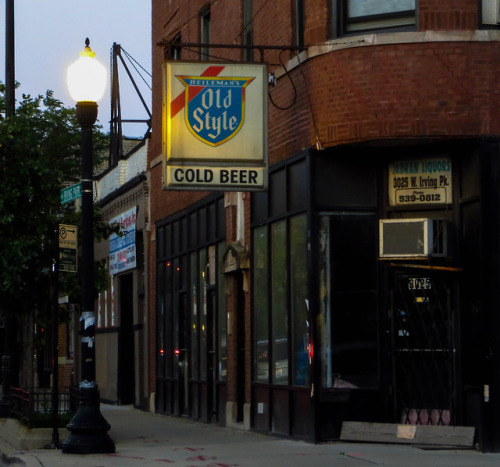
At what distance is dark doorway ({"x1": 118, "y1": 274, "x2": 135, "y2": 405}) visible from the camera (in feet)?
93.5

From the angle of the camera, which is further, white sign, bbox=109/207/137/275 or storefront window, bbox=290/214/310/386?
white sign, bbox=109/207/137/275

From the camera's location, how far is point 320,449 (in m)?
14.1

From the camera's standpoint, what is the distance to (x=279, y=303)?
1650 cm

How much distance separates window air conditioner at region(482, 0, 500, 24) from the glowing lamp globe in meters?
A: 4.95

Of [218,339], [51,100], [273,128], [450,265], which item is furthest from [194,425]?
[51,100]

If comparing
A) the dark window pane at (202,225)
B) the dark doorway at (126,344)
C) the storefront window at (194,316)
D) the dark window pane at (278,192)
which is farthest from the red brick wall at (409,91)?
the dark doorway at (126,344)

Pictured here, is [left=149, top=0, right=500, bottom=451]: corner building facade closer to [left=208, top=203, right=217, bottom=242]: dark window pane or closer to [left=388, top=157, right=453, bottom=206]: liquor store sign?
[left=388, top=157, right=453, bottom=206]: liquor store sign

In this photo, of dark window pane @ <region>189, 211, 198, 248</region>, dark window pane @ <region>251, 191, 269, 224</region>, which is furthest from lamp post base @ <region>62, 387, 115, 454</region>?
dark window pane @ <region>189, 211, 198, 248</region>

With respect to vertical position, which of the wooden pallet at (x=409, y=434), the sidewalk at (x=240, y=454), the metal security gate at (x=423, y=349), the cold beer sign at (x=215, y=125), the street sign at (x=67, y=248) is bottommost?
the sidewalk at (x=240, y=454)

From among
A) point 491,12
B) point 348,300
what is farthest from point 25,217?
point 491,12

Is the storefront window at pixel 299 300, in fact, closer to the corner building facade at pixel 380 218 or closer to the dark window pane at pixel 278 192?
the corner building facade at pixel 380 218

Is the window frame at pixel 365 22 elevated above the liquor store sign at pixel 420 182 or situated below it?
above

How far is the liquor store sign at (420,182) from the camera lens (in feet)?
47.8

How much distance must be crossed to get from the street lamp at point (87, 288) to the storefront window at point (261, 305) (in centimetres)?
355
